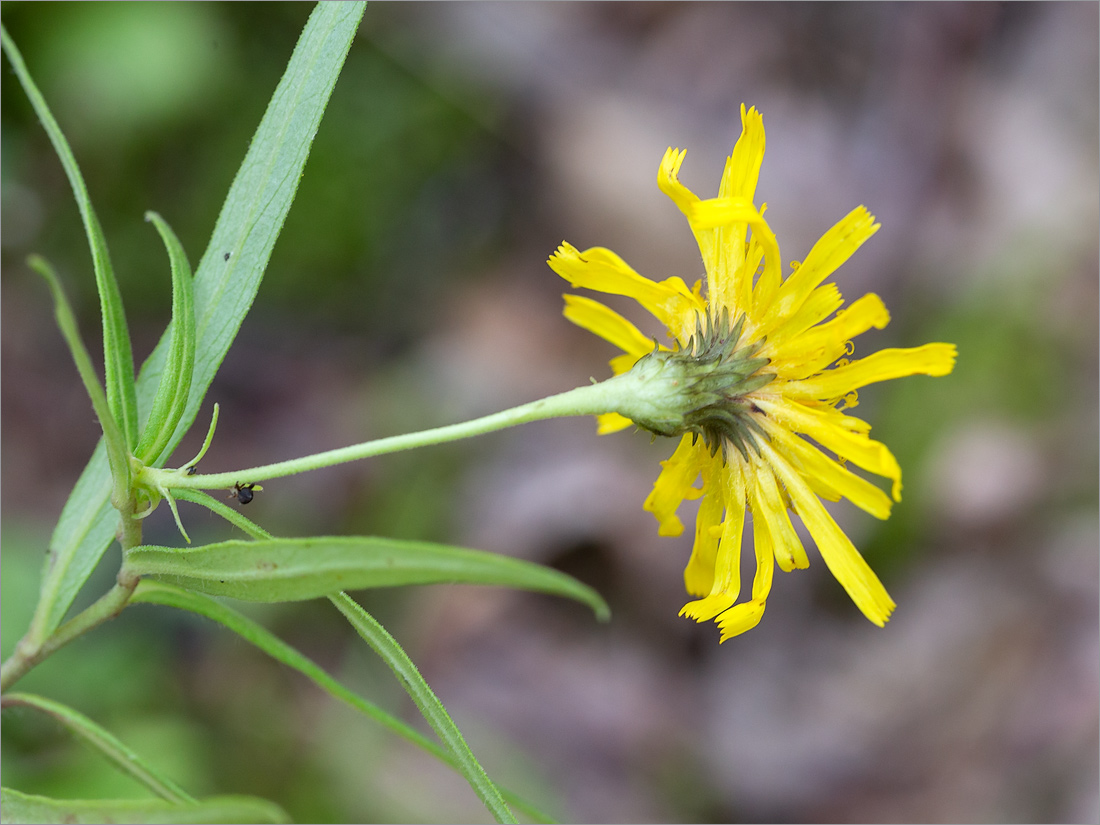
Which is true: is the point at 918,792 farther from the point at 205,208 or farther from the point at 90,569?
the point at 205,208

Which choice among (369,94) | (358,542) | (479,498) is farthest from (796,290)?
(369,94)

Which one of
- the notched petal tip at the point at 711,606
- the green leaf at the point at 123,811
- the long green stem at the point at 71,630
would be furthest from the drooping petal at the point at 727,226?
the green leaf at the point at 123,811

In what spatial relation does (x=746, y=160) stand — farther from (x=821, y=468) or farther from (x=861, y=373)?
(x=821, y=468)

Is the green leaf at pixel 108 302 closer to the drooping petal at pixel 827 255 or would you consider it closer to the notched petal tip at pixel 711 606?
the notched petal tip at pixel 711 606

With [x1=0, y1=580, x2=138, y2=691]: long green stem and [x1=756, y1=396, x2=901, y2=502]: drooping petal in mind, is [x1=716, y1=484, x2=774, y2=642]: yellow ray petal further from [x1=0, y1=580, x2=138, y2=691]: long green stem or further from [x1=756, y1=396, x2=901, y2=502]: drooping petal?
[x1=0, y1=580, x2=138, y2=691]: long green stem

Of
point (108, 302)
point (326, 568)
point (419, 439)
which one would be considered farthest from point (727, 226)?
point (108, 302)
